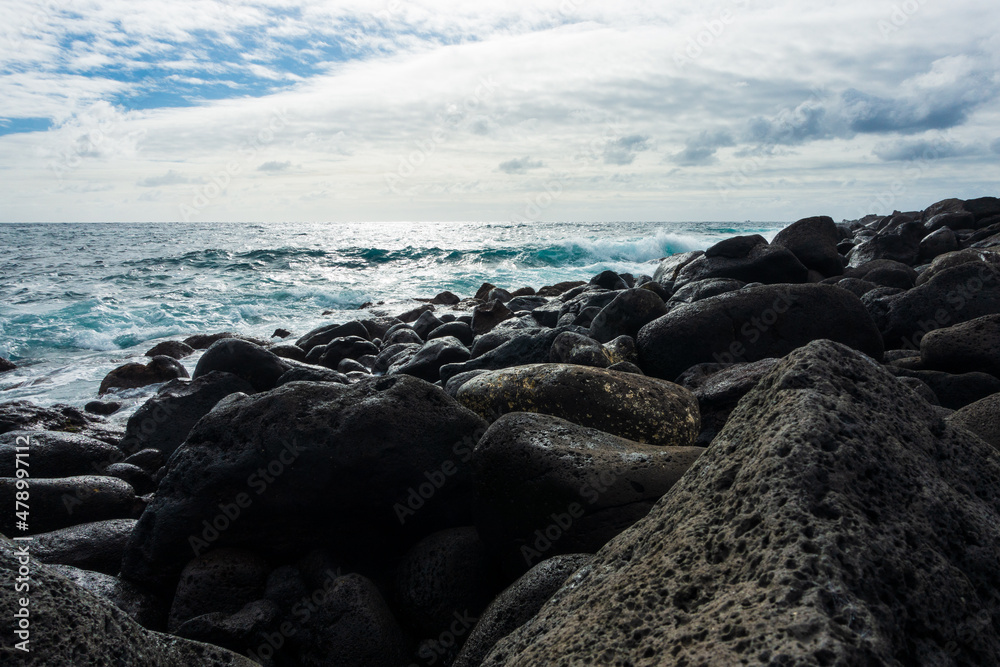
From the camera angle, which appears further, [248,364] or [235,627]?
[248,364]

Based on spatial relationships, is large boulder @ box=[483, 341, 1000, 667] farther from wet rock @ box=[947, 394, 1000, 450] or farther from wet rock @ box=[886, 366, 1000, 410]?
wet rock @ box=[886, 366, 1000, 410]

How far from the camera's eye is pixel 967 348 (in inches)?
218

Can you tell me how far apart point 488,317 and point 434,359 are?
11.8 ft

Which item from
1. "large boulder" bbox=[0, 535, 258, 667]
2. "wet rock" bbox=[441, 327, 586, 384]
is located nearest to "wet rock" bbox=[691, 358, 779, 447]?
"wet rock" bbox=[441, 327, 586, 384]

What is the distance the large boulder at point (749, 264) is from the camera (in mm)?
9508

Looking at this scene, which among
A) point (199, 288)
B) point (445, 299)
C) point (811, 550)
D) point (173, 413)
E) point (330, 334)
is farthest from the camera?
point (199, 288)

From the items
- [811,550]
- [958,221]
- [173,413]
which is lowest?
[173,413]

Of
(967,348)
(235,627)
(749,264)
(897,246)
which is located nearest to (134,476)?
(235,627)

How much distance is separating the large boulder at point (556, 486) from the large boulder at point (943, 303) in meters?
5.14

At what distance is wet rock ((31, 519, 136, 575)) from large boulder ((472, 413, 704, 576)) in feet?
8.29

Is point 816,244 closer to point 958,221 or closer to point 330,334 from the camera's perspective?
point 330,334

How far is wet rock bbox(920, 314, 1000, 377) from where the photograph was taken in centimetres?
544

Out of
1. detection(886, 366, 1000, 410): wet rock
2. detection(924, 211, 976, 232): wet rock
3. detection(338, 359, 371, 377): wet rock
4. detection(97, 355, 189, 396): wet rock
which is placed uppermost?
detection(924, 211, 976, 232): wet rock

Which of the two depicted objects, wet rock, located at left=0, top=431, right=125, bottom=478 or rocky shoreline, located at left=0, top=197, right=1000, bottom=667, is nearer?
rocky shoreline, located at left=0, top=197, right=1000, bottom=667
